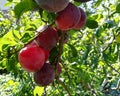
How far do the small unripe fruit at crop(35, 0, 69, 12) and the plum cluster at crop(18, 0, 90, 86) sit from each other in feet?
0.13

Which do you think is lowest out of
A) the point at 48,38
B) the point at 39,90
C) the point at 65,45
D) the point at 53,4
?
the point at 39,90

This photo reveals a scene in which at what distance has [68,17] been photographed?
937mm

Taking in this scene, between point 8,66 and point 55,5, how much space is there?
461 millimetres

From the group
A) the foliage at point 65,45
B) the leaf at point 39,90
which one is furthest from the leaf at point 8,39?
the leaf at point 39,90

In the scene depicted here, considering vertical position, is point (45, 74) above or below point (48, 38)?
Result: below

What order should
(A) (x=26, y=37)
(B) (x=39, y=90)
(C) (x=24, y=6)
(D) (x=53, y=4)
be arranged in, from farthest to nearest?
(B) (x=39, y=90) → (A) (x=26, y=37) → (C) (x=24, y=6) → (D) (x=53, y=4)

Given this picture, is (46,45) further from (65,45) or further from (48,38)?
(65,45)

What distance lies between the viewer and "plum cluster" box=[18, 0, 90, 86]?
94 cm

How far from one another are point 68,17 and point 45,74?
19 cm

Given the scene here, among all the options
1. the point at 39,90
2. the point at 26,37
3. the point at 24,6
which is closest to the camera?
the point at 24,6

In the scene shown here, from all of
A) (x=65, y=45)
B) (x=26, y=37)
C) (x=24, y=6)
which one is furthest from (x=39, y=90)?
(x=24, y=6)

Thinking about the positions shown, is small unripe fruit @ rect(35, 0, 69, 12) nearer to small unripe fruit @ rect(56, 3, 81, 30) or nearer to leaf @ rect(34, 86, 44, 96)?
small unripe fruit @ rect(56, 3, 81, 30)

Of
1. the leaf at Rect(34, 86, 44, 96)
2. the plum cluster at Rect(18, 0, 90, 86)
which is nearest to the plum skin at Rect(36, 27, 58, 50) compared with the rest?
the plum cluster at Rect(18, 0, 90, 86)

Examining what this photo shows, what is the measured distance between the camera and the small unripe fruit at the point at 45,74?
1.02 m
